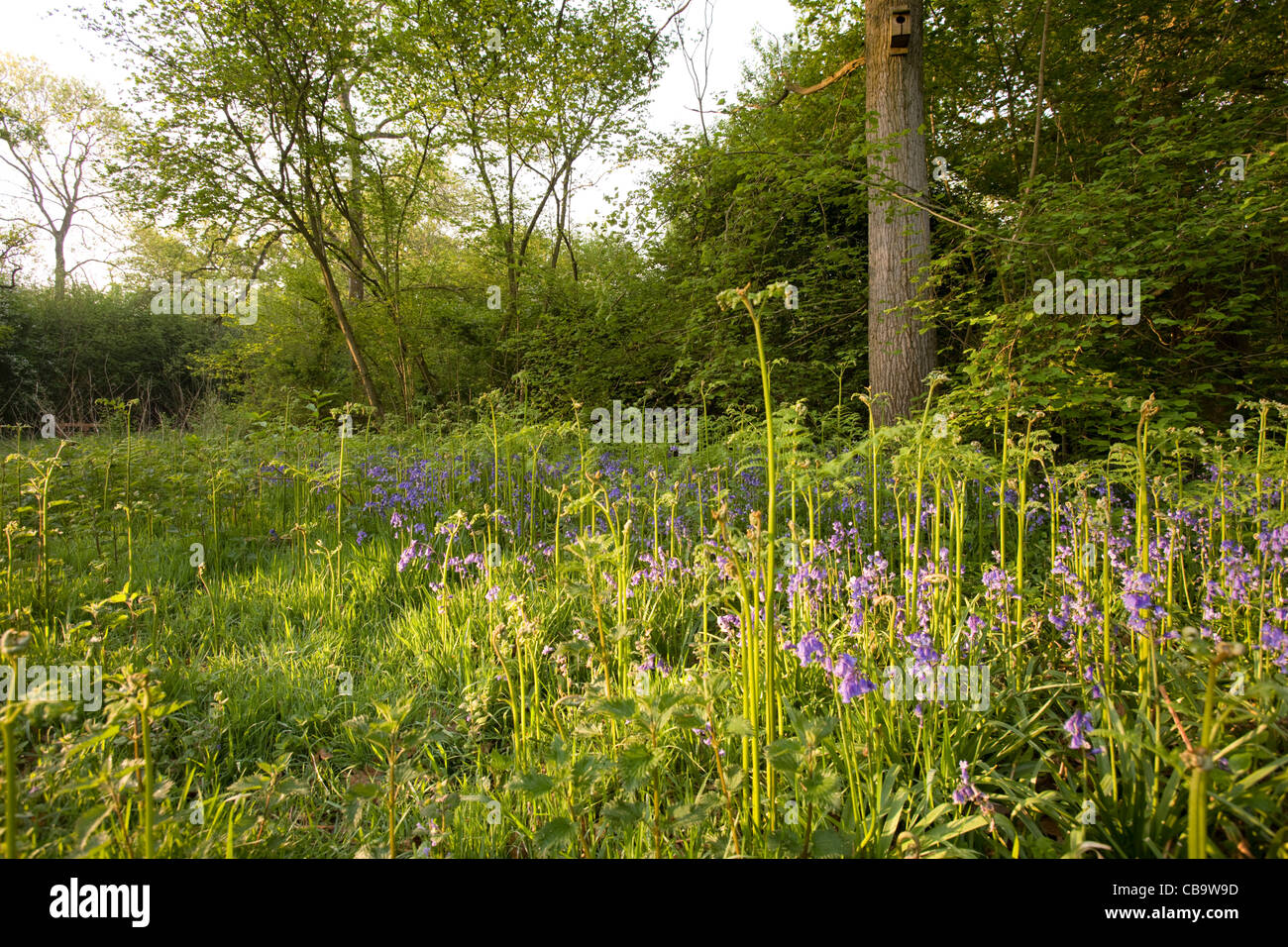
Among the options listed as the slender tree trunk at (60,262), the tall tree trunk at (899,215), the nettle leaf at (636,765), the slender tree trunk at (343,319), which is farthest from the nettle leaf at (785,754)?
the slender tree trunk at (60,262)

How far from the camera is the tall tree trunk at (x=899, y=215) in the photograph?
585 cm

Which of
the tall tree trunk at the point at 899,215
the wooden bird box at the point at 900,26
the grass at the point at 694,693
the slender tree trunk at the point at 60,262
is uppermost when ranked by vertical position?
the slender tree trunk at the point at 60,262

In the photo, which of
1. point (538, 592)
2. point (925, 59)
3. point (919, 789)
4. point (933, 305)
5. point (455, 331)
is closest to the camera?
point (919, 789)

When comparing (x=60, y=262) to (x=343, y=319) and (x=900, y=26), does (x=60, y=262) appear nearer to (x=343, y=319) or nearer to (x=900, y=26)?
(x=343, y=319)

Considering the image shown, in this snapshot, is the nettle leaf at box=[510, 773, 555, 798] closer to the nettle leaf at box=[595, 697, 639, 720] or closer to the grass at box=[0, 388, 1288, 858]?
the grass at box=[0, 388, 1288, 858]

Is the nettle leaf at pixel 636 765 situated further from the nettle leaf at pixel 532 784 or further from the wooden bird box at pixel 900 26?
the wooden bird box at pixel 900 26

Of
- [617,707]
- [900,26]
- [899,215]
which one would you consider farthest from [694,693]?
[900,26]

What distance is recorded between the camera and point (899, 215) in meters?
5.93

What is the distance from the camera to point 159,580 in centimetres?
334

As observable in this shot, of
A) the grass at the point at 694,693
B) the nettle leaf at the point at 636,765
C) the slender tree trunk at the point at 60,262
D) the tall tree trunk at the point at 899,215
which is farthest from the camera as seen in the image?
the slender tree trunk at the point at 60,262

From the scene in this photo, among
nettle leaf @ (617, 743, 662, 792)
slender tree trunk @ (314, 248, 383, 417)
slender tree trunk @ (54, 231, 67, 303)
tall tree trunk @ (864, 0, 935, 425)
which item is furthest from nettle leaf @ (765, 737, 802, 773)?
slender tree trunk @ (54, 231, 67, 303)

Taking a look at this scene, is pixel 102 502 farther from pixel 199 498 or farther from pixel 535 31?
pixel 535 31
